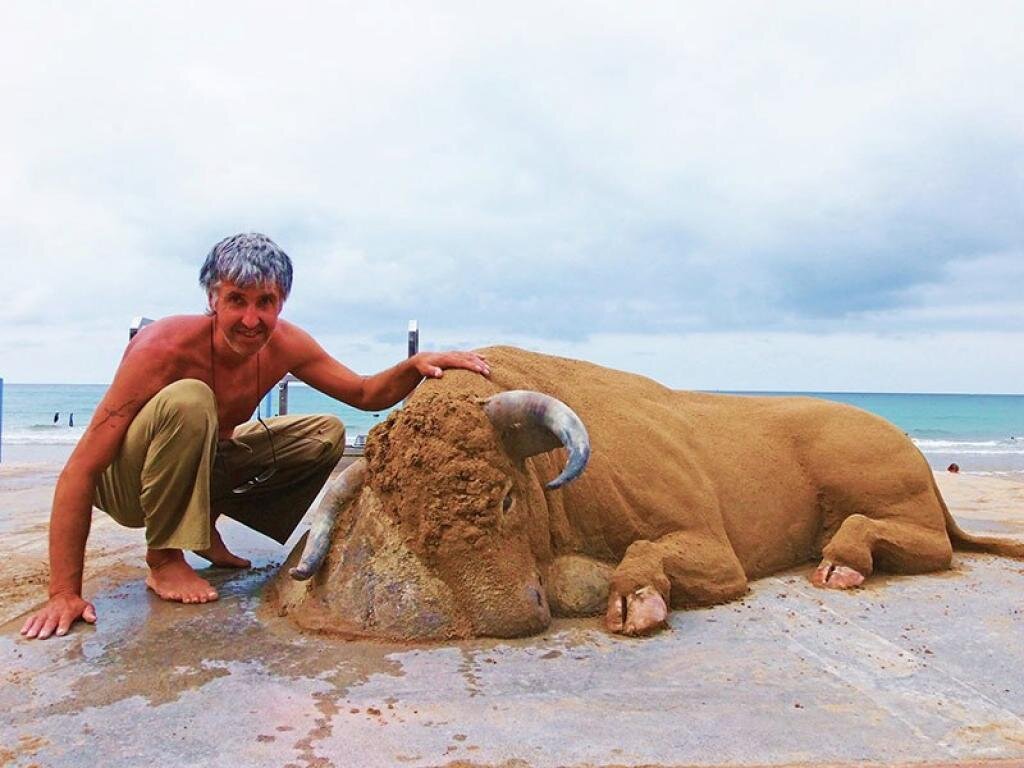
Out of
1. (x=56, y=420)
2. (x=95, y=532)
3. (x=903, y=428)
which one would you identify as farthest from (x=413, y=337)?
(x=903, y=428)

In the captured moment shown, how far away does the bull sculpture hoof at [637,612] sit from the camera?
367 cm

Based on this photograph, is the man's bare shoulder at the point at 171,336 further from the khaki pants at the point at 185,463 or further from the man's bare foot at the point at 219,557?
the man's bare foot at the point at 219,557

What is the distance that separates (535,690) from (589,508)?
1387 millimetres

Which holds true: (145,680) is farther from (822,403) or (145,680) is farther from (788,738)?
(822,403)

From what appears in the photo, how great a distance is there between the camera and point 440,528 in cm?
352

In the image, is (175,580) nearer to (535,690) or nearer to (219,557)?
(219,557)

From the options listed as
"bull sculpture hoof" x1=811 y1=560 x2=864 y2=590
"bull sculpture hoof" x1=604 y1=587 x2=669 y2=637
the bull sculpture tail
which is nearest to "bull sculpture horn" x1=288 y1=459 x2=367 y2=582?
"bull sculpture hoof" x1=604 y1=587 x2=669 y2=637

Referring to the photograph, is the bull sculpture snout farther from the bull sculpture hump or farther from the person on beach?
the person on beach

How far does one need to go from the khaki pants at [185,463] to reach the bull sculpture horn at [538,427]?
4.96 ft

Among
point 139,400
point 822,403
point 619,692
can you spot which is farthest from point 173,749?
point 822,403

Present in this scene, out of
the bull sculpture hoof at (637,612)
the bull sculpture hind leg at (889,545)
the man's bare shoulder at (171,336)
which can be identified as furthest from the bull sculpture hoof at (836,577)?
the man's bare shoulder at (171,336)

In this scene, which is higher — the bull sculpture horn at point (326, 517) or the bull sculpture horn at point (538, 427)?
the bull sculpture horn at point (538, 427)

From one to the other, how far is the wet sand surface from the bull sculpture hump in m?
0.17

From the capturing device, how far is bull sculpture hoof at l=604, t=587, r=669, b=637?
3668 mm
